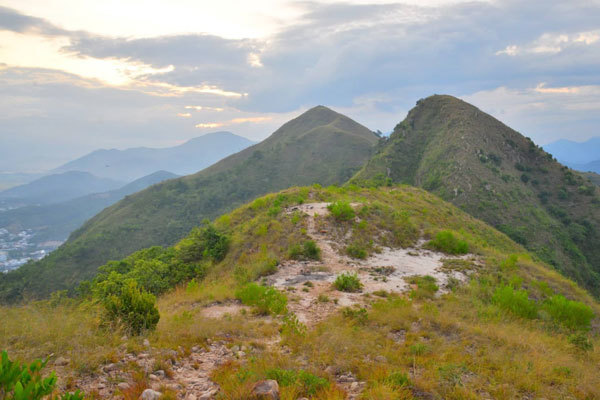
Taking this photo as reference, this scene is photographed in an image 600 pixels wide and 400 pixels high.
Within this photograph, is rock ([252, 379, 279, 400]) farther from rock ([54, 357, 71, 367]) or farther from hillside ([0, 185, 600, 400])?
rock ([54, 357, 71, 367])

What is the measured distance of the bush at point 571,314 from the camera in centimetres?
830

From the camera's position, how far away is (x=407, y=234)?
50.4 ft

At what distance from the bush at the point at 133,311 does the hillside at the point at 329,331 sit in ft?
0.50

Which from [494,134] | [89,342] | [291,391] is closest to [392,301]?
[291,391]

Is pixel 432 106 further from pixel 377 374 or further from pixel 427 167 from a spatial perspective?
pixel 377 374

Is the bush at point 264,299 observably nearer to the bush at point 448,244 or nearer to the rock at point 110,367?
the rock at point 110,367

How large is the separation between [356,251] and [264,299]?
6.05 metres

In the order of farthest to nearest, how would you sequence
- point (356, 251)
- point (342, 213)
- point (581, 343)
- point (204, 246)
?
point (342, 213) < point (204, 246) < point (356, 251) < point (581, 343)

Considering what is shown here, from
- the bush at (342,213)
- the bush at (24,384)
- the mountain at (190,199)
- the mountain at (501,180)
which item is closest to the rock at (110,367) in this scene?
the bush at (24,384)

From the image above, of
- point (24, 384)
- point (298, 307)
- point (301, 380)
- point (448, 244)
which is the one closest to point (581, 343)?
point (298, 307)

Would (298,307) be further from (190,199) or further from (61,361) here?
(190,199)

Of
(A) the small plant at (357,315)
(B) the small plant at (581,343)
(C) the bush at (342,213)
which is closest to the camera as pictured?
(B) the small plant at (581,343)

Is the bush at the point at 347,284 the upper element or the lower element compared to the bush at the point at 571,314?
upper

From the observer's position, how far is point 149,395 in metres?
3.87
